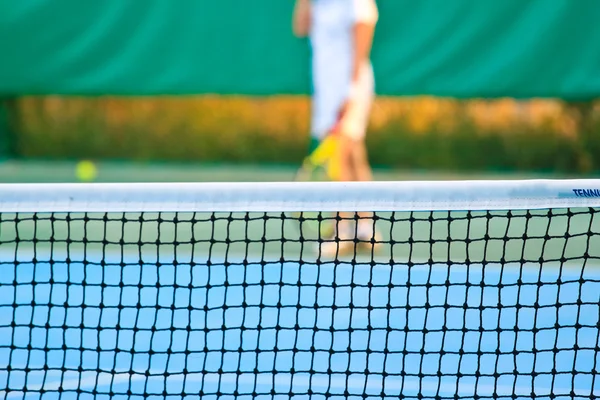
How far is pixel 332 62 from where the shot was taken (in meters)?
4.14

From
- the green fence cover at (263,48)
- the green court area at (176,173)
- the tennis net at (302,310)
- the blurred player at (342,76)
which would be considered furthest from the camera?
the green court area at (176,173)

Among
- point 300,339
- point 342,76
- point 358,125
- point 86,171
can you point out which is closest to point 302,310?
point 300,339

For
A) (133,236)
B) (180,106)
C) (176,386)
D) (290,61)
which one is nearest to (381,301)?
(176,386)

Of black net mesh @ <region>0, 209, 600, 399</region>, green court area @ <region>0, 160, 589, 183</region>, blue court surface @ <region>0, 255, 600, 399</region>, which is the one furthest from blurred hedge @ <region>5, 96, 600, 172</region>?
blue court surface @ <region>0, 255, 600, 399</region>

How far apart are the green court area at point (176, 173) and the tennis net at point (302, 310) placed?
95.4 inches

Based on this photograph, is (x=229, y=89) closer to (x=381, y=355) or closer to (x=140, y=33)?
(x=140, y=33)

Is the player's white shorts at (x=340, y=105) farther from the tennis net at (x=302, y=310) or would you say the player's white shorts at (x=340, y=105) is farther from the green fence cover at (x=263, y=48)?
the green fence cover at (x=263, y=48)

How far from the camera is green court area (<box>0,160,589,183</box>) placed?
7.12 metres

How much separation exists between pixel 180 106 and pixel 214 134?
362mm

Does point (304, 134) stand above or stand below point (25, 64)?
below

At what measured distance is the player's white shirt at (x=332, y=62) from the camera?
4.12 meters

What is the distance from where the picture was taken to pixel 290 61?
6.42 meters

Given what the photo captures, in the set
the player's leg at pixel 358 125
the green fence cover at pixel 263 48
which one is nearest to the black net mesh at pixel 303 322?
the player's leg at pixel 358 125

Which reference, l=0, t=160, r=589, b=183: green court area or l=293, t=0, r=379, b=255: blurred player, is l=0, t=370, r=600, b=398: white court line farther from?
l=0, t=160, r=589, b=183: green court area
